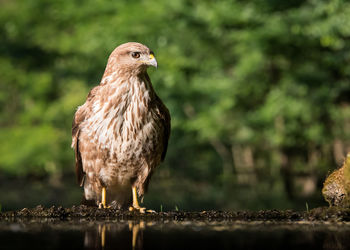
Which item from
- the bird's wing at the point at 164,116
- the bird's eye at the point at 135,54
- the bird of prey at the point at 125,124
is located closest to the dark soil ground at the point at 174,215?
the bird of prey at the point at 125,124

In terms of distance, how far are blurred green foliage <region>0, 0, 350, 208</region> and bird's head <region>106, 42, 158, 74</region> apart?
11.1 meters

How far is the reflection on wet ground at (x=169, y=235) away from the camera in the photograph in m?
4.14

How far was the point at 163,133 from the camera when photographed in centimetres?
696

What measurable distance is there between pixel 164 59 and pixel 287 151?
6710 mm

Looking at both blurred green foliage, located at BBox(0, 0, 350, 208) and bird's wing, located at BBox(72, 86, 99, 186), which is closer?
bird's wing, located at BBox(72, 86, 99, 186)

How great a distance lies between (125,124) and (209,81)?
1609cm

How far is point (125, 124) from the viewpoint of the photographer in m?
6.45

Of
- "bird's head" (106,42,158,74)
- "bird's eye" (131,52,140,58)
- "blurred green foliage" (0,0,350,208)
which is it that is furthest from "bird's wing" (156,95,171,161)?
"blurred green foliage" (0,0,350,208)

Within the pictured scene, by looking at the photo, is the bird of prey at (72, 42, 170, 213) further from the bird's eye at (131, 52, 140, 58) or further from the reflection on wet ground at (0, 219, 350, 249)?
the reflection on wet ground at (0, 219, 350, 249)

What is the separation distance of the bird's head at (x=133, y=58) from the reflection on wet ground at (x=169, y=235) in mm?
1932

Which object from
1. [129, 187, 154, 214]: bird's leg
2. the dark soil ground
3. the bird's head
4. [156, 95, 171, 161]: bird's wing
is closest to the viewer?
the dark soil ground

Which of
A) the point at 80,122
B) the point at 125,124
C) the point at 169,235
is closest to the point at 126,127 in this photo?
the point at 125,124

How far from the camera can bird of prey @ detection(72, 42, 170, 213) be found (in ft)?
21.2

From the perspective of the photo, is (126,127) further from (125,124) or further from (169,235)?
(169,235)
